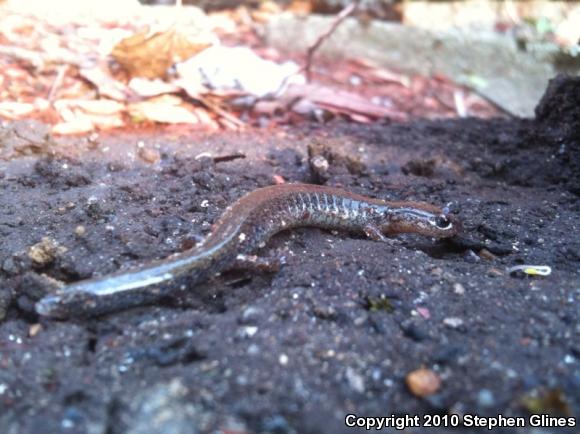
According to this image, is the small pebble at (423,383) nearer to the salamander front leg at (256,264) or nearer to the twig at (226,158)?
the salamander front leg at (256,264)

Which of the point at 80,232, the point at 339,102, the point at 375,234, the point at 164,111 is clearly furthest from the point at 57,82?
the point at 375,234

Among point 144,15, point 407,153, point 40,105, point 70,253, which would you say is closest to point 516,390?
point 70,253

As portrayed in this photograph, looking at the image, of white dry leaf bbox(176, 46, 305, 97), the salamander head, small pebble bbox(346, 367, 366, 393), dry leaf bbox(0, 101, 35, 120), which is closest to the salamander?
the salamander head

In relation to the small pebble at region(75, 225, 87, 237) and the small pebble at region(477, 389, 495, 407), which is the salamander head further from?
the small pebble at region(75, 225, 87, 237)

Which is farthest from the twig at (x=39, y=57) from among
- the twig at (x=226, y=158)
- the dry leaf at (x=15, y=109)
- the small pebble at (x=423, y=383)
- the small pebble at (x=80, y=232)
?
the small pebble at (x=423, y=383)

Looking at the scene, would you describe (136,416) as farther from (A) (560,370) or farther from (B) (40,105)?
(B) (40,105)

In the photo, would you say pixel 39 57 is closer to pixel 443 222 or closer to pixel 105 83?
pixel 105 83
